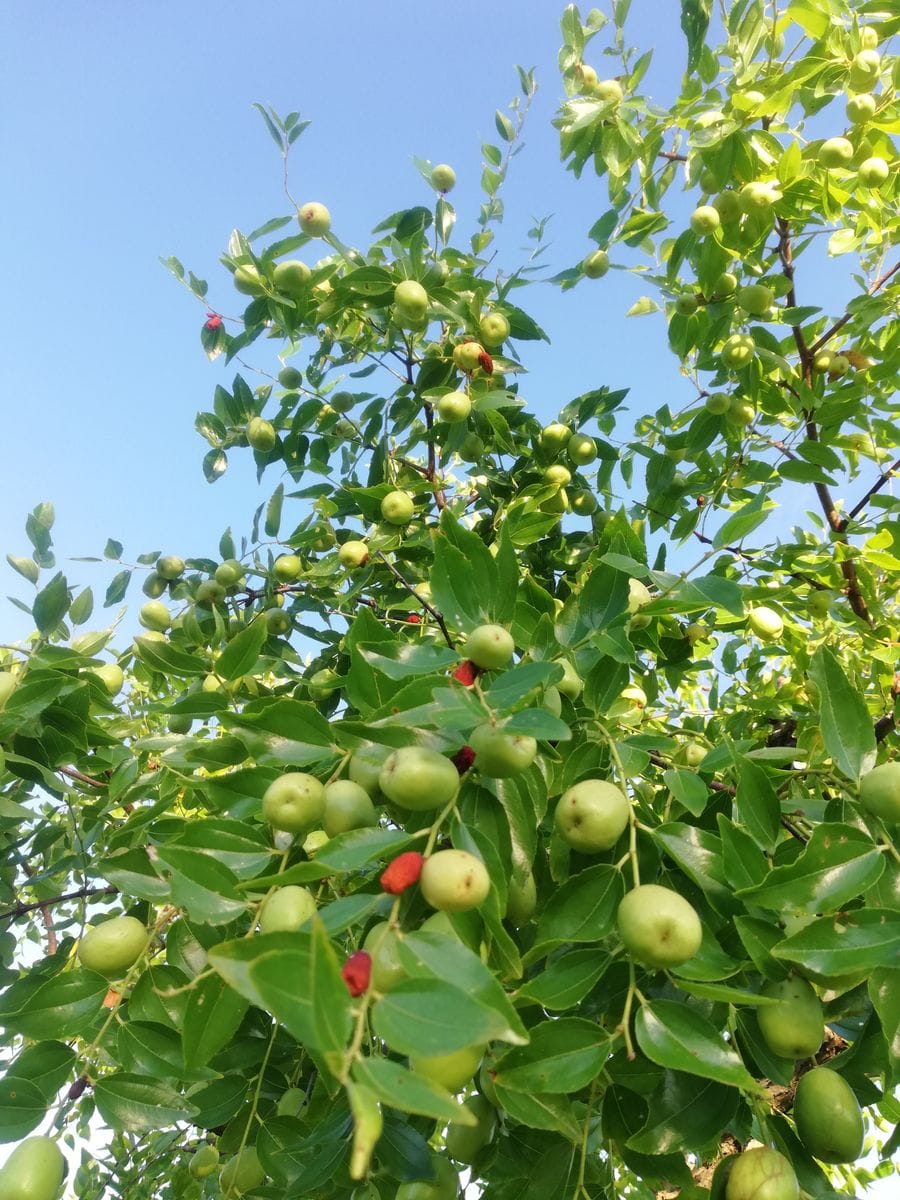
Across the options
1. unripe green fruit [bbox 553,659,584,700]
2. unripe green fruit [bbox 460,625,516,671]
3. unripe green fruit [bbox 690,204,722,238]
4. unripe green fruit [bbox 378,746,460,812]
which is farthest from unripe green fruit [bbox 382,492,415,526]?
unripe green fruit [bbox 378,746,460,812]

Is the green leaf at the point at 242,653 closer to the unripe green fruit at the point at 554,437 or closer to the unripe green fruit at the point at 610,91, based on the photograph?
the unripe green fruit at the point at 554,437

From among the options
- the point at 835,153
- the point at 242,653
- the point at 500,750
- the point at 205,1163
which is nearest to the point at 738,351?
the point at 835,153

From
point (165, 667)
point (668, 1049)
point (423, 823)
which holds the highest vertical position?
point (165, 667)

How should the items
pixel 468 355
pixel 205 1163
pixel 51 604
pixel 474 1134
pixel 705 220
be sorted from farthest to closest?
pixel 468 355, pixel 705 220, pixel 205 1163, pixel 51 604, pixel 474 1134

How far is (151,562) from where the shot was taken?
4.16m

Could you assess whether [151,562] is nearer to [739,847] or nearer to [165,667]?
[165,667]

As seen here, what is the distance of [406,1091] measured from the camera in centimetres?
92

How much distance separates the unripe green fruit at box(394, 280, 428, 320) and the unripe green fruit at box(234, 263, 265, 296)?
0.60 m

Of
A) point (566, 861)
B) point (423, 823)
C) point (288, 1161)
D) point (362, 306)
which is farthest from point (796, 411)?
point (288, 1161)

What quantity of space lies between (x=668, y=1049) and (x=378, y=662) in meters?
0.90

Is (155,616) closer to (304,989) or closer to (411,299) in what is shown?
(411,299)

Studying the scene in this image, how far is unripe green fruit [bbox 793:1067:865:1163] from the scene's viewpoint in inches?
62.8

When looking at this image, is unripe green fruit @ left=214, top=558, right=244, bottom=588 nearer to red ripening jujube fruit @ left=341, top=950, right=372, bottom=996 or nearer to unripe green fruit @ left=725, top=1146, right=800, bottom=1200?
red ripening jujube fruit @ left=341, top=950, right=372, bottom=996

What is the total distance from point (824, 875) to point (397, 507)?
2.36 m
